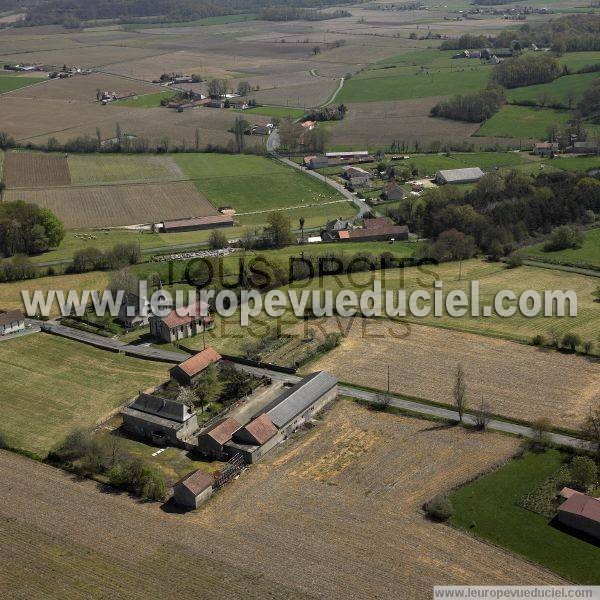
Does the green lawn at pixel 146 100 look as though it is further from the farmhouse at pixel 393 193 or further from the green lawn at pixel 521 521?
the green lawn at pixel 521 521

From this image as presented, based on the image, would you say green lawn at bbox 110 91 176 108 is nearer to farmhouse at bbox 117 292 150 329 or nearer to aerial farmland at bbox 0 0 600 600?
aerial farmland at bbox 0 0 600 600

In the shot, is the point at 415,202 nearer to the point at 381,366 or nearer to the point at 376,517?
the point at 381,366

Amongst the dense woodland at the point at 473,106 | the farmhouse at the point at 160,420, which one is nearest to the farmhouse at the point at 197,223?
the farmhouse at the point at 160,420

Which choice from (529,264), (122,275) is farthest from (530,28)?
(122,275)

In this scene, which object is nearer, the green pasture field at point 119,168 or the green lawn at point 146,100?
the green pasture field at point 119,168

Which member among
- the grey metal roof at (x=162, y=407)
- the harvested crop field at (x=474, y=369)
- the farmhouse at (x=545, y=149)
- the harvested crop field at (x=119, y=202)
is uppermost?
the farmhouse at (x=545, y=149)

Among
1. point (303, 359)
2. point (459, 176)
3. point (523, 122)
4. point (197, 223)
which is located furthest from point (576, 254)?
point (523, 122)

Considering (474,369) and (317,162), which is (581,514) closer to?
(474,369)
